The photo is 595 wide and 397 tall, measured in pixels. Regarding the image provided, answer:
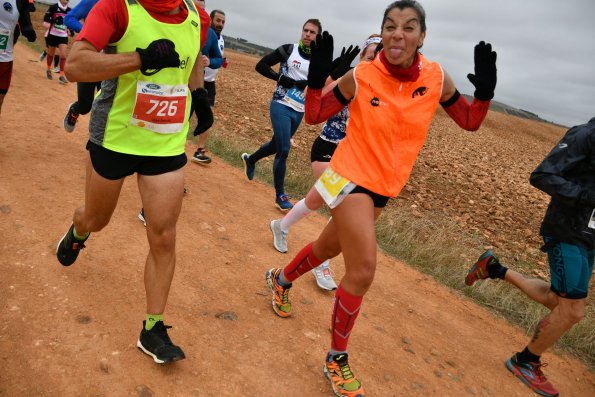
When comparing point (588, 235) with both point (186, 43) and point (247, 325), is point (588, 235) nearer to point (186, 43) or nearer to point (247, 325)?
point (247, 325)

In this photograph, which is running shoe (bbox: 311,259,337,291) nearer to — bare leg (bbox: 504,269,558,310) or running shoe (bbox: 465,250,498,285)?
running shoe (bbox: 465,250,498,285)

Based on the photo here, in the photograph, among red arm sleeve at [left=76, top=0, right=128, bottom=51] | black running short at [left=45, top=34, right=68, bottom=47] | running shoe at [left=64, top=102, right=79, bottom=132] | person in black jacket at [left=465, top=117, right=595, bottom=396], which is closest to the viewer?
red arm sleeve at [left=76, top=0, right=128, bottom=51]

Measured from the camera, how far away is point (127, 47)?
259cm

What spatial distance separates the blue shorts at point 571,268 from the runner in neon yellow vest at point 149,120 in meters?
2.91

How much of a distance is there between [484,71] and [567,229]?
146cm

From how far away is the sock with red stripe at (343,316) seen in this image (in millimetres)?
2945

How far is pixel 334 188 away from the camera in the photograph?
2922 millimetres

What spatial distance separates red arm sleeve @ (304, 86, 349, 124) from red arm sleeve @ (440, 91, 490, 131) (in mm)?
743

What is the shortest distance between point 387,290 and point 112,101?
134 inches

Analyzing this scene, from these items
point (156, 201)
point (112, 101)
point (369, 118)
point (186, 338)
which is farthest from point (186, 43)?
point (186, 338)

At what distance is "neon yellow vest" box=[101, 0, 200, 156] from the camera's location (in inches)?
106

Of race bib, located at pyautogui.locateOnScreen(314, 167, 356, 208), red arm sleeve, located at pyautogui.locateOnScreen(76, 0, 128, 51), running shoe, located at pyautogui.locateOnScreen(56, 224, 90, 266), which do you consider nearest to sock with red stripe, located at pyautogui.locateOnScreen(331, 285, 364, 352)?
race bib, located at pyautogui.locateOnScreen(314, 167, 356, 208)

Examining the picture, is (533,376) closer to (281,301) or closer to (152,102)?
(281,301)

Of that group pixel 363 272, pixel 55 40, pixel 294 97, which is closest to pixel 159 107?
pixel 363 272
